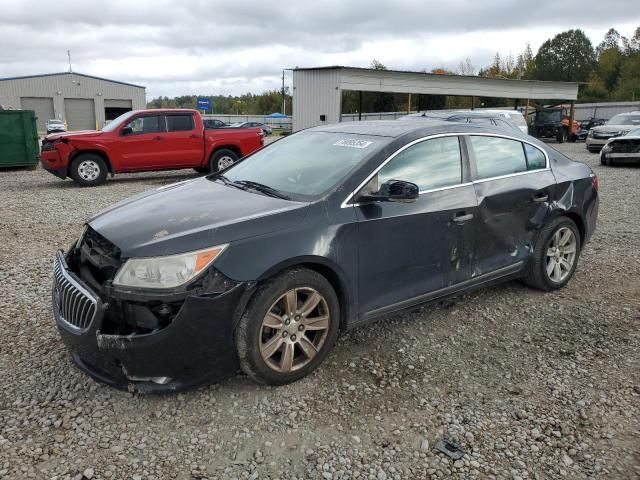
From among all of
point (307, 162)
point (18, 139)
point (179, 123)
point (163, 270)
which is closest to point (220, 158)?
point (179, 123)

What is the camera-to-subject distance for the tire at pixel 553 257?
474cm

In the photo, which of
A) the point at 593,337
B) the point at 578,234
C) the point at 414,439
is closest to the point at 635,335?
the point at 593,337

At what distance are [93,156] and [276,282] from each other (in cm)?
1029

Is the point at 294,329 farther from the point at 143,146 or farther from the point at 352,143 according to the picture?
the point at 143,146

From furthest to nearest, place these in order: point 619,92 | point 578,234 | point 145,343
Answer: point 619,92 → point 578,234 → point 145,343

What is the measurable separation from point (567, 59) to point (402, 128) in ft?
319

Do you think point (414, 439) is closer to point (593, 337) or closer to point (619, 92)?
point (593, 337)

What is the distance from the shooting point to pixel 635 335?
163 inches

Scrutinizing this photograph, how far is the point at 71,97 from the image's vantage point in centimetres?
5372

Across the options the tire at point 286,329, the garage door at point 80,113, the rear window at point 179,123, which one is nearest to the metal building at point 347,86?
the rear window at point 179,123

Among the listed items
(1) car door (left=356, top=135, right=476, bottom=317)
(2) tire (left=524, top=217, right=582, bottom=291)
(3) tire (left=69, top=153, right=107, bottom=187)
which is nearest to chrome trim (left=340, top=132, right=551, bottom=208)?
(1) car door (left=356, top=135, right=476, bottom=317)

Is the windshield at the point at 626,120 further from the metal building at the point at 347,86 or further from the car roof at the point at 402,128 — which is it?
the car roof at the point at 402,128

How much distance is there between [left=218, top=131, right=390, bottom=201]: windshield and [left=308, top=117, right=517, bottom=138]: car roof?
0.10 metres

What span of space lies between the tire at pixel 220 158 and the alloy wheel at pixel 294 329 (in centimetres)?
1041
